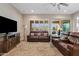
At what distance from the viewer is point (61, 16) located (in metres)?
11.5

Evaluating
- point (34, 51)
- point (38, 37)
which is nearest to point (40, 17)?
point (38, 37)

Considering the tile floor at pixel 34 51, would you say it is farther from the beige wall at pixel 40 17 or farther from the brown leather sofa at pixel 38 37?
the beige wall at pixel 40 17

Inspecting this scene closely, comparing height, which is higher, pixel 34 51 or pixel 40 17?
pixel 40 17

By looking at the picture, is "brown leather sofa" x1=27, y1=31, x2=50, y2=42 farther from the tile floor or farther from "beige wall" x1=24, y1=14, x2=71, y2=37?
the tile floor

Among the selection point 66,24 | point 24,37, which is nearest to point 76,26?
point 66,24

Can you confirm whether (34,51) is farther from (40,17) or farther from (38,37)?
(40,17)

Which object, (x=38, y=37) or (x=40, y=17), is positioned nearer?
(x=38, y=37)

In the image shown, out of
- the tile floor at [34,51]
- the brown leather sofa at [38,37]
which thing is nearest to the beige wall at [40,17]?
the brown leather sofa at [38,37]

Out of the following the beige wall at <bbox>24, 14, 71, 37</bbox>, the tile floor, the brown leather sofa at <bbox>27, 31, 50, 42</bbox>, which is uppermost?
the beige wall at <bbox>24, 14, 71, 37</bbox>

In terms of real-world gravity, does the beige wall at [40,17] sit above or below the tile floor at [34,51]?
above

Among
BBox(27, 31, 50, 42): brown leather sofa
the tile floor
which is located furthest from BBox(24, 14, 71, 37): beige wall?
the tile floor

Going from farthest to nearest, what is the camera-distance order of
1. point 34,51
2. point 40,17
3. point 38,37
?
point 40,17 → point 38,37 → point 34,51

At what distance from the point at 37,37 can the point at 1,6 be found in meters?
5.18

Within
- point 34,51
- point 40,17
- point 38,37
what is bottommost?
point 34,51
